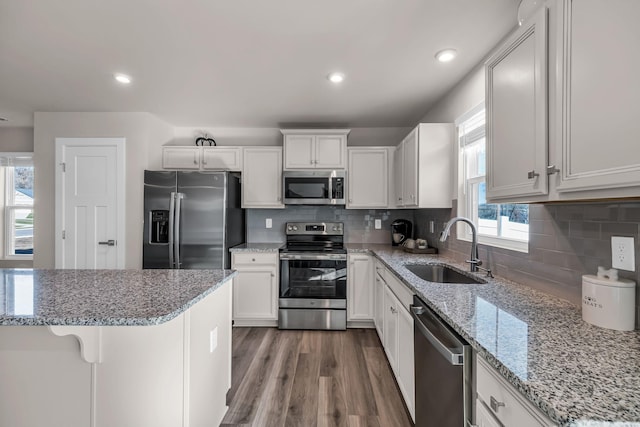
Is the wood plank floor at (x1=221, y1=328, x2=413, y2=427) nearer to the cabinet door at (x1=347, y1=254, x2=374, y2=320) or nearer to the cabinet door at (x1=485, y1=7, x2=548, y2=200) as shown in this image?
the cabinet door at (x1=347, y1=254, x2=374, y2=320)

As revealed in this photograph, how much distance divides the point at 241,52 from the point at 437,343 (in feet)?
7.12

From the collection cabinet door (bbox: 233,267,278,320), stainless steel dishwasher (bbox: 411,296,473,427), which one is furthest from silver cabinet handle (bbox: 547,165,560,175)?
cabinet door (bbox: 233,267,278,320)

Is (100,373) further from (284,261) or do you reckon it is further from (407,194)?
(407,194)

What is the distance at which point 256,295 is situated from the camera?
3143 mm

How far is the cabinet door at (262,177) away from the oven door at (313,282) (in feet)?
2.63

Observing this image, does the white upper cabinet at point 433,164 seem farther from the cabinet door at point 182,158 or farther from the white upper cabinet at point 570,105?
the cabinet door at point 182,158

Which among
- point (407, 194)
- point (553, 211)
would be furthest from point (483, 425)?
point (407, 194)

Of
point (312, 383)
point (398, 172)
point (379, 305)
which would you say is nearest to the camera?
point (312, 383)

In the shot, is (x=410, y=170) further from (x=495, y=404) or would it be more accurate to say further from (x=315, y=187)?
(x=495, y=404)

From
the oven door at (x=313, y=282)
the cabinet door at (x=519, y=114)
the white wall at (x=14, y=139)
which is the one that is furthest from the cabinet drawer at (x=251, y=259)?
the white wall at (x=14, y=139)

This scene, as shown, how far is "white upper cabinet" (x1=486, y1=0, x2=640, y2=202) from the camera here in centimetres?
77

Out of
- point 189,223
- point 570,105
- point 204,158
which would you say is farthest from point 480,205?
point 204,158

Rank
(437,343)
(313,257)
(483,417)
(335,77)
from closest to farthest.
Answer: (483,417), (437,343), (335,77), (313,257)

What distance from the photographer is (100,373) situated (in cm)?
119
